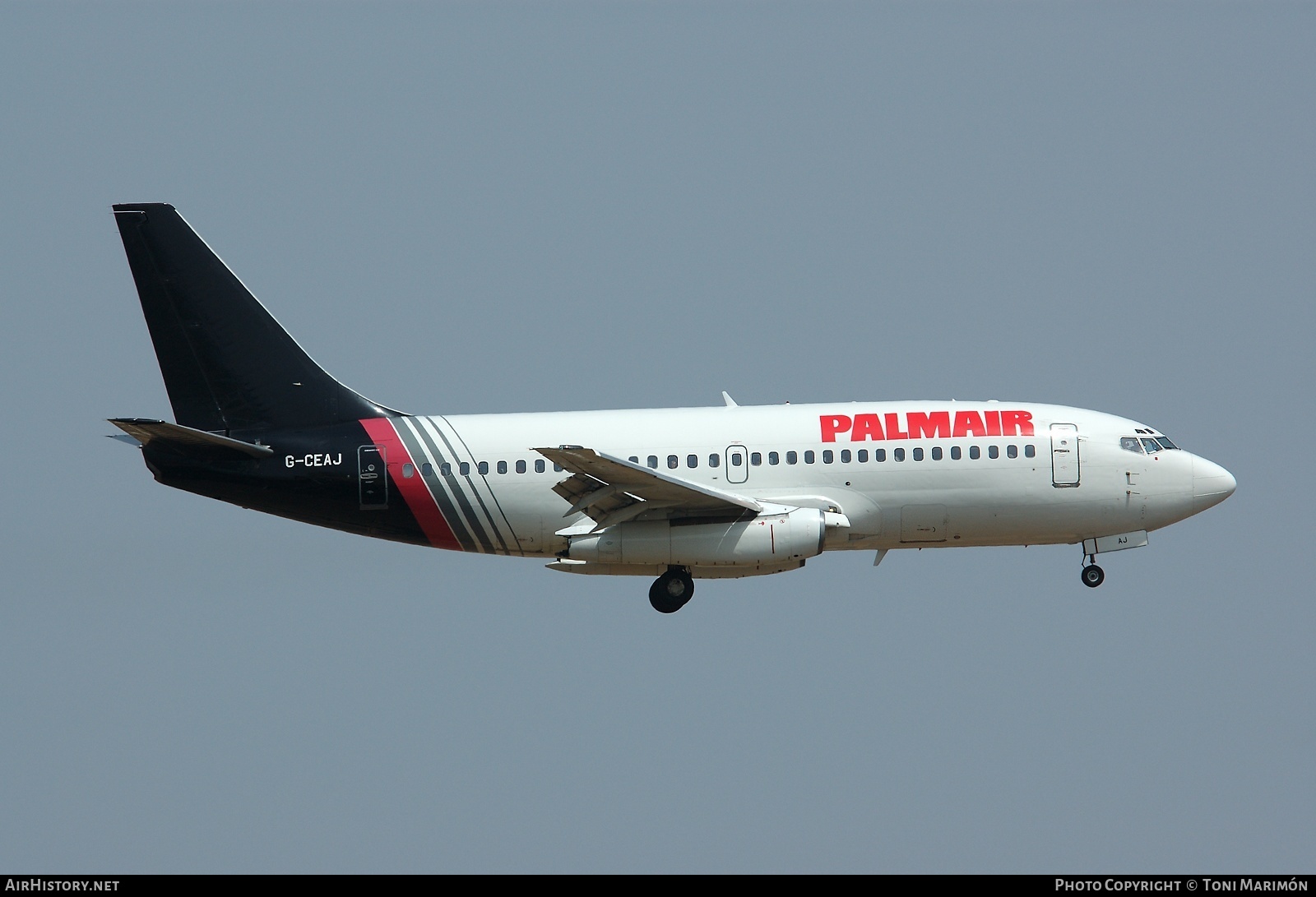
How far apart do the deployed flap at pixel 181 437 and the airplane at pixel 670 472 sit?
7 cm

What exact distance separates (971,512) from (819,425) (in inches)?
177

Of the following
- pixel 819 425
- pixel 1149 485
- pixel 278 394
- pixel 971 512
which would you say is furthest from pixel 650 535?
pixel 1149 485

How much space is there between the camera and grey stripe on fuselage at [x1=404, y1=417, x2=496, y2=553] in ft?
122

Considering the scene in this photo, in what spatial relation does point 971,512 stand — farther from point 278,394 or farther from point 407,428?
point 278,394

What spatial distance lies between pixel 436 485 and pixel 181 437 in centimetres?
648

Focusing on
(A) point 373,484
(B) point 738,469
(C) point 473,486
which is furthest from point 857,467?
(A) point 373,484

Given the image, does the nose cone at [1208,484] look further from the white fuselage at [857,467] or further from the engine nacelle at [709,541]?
the engine nacelle at [709,541]

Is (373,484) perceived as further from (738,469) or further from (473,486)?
(738,469)

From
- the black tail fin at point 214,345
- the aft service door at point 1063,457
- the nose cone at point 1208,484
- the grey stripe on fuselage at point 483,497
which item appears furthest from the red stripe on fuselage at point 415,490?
the nose cone at point 1208,484

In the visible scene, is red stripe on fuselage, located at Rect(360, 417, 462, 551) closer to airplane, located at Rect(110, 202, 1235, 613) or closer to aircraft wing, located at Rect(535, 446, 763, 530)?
airplane, located at Rect(110, 202, 1235, 613)

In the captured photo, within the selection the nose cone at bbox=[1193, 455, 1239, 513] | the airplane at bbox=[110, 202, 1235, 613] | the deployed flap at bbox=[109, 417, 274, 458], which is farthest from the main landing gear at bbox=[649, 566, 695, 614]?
the nose cone at bbox=[1193, 455, 1239, 513]

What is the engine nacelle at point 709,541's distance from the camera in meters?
35.8

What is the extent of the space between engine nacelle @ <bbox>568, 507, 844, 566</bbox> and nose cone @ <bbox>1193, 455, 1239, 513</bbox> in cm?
1016

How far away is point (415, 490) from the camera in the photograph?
37.3m
